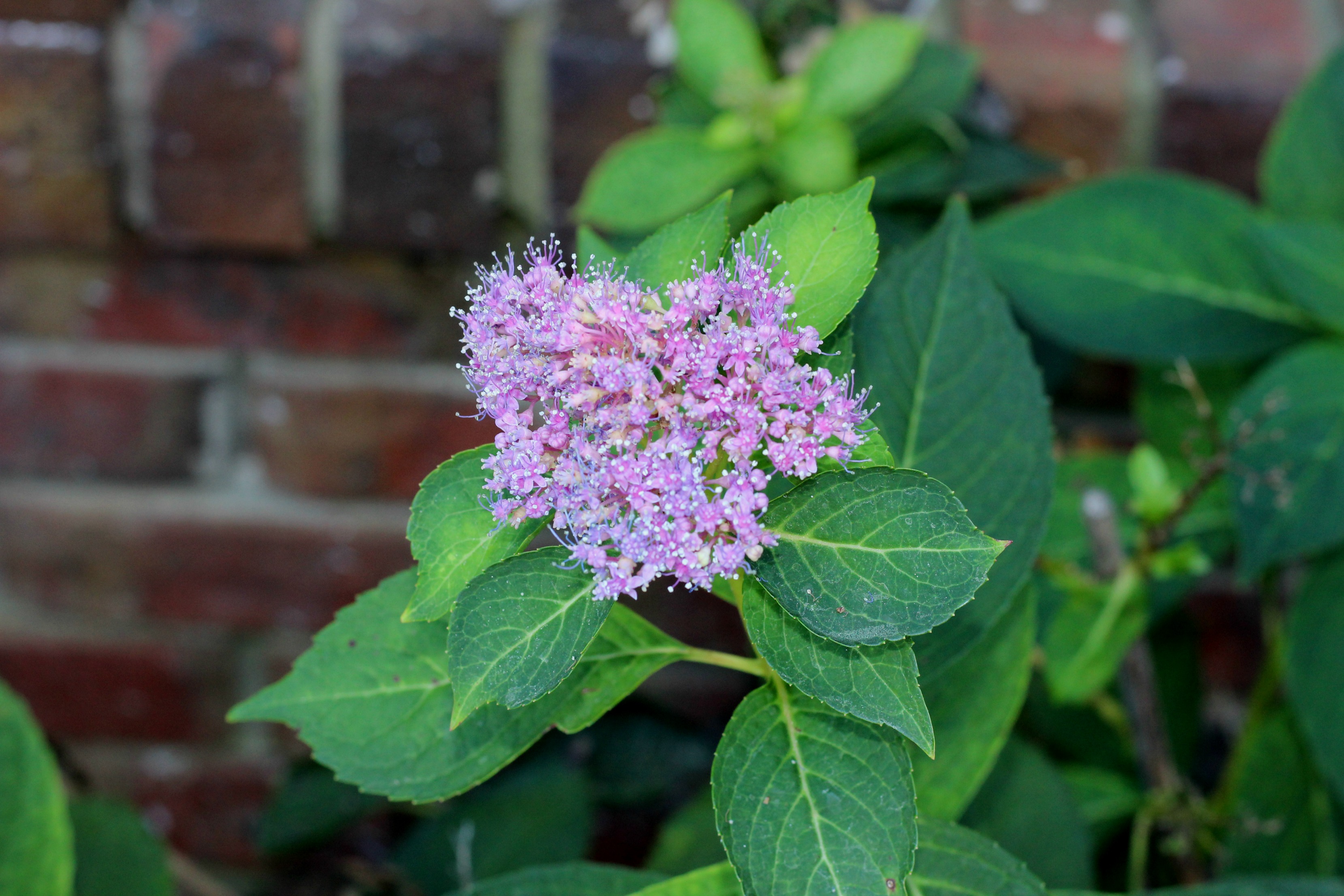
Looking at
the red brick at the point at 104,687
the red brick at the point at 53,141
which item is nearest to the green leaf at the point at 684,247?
the red brick at the point at 53,141

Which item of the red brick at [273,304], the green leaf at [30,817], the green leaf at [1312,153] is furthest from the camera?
the red brick at [273,304]

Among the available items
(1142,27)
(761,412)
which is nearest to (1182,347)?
(1142,27)

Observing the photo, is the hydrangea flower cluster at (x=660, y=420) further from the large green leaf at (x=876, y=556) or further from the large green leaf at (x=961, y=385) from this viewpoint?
the large green leaf at (x=961, y=385)

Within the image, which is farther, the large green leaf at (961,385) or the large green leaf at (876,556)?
the large green leaf at (961,385)

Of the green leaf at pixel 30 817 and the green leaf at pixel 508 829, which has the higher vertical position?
the green leaf at pixel 30 817

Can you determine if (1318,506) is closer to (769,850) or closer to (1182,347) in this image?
(1182,347)

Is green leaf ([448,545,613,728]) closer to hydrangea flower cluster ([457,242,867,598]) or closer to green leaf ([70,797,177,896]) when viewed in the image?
hydrangea flower cluster ([457,242,867,598])
